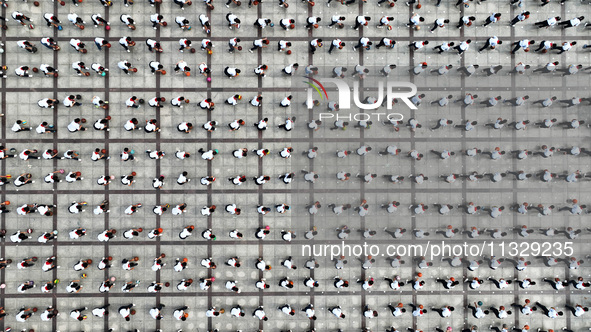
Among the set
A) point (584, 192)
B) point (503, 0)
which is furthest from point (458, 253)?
point (503, 0)

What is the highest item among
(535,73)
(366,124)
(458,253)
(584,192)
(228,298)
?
(535,73)

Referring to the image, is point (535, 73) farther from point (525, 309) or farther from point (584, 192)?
point (525, 309)

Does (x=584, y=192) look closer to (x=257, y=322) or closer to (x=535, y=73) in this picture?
(x=535, y=73)

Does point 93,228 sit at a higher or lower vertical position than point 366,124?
lower

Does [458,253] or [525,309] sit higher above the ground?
[458,253]

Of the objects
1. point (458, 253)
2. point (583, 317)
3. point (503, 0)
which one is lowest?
point (583, 317)

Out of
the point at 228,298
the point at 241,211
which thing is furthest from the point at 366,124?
the point at 228,298
